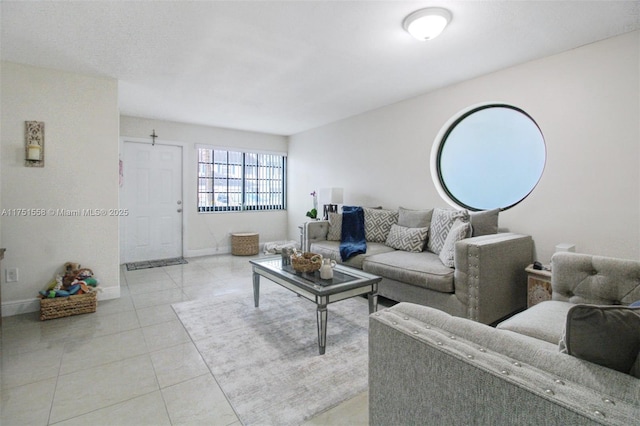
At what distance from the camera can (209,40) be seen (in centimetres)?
253

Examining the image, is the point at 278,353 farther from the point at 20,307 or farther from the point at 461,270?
the point at 20,307

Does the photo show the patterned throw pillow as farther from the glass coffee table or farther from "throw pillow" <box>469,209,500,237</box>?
the glass coffee table

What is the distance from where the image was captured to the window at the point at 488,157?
3.21 metres

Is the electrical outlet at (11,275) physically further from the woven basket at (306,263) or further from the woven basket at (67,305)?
the woven basket at (306,263)

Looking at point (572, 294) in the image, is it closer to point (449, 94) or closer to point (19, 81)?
point (449, 94)

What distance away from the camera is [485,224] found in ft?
9.70

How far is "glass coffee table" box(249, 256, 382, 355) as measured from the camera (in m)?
2.20

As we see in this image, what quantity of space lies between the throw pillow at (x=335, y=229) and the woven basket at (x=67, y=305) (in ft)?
8.75

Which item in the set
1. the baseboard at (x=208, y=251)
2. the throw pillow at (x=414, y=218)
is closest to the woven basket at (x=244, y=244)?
the baseboard at (x=208, y=251)

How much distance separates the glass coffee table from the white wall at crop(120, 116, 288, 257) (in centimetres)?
318

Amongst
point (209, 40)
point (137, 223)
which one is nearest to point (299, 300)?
point (209, 40)

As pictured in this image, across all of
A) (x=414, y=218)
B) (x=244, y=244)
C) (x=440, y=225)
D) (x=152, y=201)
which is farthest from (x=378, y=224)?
(x=152, y=201)

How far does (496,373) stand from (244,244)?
5308 millimetres

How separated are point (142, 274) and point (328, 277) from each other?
3.22 m
